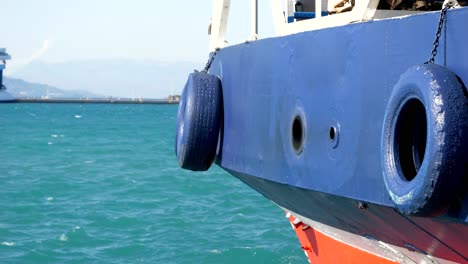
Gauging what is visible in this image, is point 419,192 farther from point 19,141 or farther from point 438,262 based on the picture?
point 19,141

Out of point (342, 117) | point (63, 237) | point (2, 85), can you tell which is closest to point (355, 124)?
point (342, 117)

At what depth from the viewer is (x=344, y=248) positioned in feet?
25.6

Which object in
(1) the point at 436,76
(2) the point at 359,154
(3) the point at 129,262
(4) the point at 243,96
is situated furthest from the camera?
(3) the point at 129,262

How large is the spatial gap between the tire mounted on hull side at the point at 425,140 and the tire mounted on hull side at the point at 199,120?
9.51 ft

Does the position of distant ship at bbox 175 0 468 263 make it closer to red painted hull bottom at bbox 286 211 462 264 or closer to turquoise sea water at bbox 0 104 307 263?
red painted hull bottom at bbox 286 211 462 264

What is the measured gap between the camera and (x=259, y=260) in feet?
57.0

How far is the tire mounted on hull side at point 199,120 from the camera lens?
8.26 meters

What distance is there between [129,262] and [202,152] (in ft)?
28.7

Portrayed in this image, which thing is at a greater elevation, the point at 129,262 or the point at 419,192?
the point at 419,192

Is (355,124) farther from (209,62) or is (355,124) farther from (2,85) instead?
(2,85)

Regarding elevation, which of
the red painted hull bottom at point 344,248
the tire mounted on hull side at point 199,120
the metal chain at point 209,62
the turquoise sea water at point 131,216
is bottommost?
the turquoise sea water at point 131,216

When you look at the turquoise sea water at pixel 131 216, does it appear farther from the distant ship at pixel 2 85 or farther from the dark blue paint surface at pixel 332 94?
the distant ship at pixel 2 85

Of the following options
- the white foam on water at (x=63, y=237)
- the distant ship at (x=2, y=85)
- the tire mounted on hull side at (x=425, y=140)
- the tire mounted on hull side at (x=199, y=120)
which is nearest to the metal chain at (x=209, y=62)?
the tire mounted on hull side at (x=199, y=120)

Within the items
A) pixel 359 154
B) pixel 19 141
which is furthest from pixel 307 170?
pixel 19 141
